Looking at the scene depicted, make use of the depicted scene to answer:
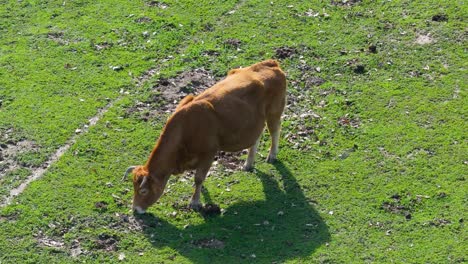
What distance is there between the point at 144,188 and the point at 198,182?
1.02 meters

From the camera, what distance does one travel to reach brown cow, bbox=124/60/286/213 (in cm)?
1712

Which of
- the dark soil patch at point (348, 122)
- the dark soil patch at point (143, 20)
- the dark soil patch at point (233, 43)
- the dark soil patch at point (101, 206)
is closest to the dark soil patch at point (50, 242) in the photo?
the dark soil patch at point (101, 206)

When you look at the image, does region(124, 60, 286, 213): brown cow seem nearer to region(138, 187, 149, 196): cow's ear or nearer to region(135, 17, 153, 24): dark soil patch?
region(138, 187, 149, 196): cow's ear

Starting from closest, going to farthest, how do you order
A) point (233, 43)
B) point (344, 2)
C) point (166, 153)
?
point (166, 153)
point (233, 43)
point (344, 2)

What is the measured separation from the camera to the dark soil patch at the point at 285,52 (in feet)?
72.7

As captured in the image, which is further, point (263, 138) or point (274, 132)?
point (263, 138)

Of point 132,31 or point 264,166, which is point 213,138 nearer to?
point 264,166

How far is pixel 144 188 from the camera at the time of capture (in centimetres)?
1698

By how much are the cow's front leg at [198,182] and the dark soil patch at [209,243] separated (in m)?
0.94

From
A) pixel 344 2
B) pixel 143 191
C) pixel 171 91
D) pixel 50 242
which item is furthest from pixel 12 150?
pixel 344 2

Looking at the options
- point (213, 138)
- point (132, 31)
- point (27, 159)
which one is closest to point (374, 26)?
point (132, 31)

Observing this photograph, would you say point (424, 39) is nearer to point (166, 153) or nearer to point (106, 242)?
point (166, 153)

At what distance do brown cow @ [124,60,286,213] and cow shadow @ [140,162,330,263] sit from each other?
649 mm

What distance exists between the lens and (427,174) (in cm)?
1828
